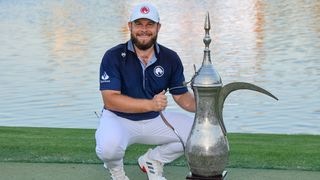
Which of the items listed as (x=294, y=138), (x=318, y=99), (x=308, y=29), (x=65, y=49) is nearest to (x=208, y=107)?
(x=294, y=138)

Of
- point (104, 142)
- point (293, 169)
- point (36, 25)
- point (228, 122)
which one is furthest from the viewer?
point (36, 25)

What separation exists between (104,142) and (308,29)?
20875mm

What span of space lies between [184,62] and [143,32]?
12120mm

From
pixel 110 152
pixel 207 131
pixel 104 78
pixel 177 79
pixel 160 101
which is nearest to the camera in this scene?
pixel 207 131

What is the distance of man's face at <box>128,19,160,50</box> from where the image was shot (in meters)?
5.17

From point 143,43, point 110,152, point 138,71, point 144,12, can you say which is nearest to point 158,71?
point 138,71

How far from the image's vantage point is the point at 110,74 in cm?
532

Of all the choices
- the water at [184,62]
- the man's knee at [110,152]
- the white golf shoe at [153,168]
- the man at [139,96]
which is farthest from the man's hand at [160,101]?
the water at [184,62]

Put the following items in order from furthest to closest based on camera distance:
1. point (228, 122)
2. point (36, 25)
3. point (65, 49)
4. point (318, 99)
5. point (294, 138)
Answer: point (36, 25), point (65, 49), point (318, 99), point (228, 122), point (294, 138)

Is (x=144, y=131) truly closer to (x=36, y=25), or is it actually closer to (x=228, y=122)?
(x=228, y=122)

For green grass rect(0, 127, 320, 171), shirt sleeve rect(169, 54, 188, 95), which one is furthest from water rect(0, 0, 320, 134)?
shirt sleeve rect(169, 54, 188, 95)

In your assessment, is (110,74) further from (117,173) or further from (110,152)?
(117,173)

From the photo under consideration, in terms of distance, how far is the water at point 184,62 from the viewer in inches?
454

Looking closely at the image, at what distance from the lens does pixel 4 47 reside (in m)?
22.1
